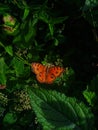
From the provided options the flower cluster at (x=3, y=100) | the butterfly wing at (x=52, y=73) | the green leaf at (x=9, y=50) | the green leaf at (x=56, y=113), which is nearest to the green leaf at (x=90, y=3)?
the green leaf at (x=56, y=113)

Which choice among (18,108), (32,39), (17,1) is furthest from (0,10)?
(18,108)

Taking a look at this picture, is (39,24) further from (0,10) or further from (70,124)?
(70,124)

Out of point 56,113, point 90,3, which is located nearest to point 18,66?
→ point 90,3

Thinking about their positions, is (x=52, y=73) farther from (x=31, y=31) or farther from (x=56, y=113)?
(x=56, y=113)

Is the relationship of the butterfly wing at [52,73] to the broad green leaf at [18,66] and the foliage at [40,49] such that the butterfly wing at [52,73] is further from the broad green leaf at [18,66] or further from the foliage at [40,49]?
the broad green leaf at [18,66]

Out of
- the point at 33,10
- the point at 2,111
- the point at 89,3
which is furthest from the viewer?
the point at 2,111
